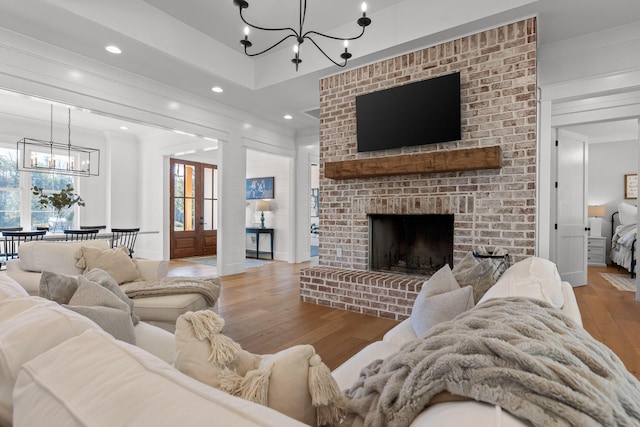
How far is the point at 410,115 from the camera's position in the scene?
359 cm

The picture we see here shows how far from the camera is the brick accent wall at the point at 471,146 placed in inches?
120

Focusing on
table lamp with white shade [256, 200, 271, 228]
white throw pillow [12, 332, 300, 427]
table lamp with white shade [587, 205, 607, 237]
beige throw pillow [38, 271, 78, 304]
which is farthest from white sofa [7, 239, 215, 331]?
table lamp with white shade [587, 205, 607, 237]

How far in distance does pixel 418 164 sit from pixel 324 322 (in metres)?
1.85

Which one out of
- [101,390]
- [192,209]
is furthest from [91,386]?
[192,209]

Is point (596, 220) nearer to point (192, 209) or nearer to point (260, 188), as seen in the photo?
point (260, 188)

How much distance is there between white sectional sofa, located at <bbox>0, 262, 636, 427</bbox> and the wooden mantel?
2946mm

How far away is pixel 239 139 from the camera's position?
577 cm

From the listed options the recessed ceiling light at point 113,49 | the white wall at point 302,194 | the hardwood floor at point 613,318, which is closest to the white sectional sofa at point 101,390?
the hardwood floor at point 613,318

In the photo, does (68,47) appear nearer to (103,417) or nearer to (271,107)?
(271,107)

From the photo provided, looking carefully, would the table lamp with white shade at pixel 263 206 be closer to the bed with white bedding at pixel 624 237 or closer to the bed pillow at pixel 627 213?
the bed with white bedding at pixel 624 237

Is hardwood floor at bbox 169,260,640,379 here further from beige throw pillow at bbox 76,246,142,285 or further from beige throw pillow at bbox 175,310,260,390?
beige throw pillow at bbox 175,310,260,390

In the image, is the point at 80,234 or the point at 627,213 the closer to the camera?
the point at 80,234

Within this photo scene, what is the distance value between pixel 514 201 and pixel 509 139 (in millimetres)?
586

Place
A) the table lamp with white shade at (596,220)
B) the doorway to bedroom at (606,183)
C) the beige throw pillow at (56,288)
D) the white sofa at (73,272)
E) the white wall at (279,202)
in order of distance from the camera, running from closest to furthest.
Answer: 1. the beige throw pillow at (56,288)
2. the white sofa at (73,272)
3. the doorway to bedroom at (606,183)
4. the table lamp with white shade at (596,220)
5. the white wall at (279,202)
